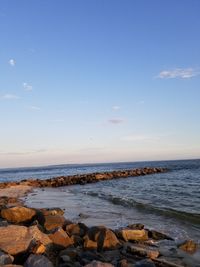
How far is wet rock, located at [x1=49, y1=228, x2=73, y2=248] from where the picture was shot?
8.49 metres

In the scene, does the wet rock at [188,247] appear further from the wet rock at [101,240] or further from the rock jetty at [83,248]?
the wet rock at [101,240]

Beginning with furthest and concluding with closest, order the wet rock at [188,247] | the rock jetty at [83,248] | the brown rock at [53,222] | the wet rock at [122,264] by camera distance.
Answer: the brown rock at [53,222], the wet rock at [188,247], the rock jetty at [83,248], the wet rock at [122,264]

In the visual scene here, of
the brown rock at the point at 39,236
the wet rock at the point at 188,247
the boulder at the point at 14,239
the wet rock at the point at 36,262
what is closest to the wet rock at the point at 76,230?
the brown rock at the point at 39,236

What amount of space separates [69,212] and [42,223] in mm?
5438

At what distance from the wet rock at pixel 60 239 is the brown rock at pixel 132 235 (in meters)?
1.66

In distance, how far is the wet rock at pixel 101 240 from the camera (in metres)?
8.73

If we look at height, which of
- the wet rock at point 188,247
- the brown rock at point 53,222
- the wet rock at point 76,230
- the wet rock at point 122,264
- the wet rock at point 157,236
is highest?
the brown rock at point 53,222

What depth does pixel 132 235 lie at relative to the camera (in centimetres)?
981

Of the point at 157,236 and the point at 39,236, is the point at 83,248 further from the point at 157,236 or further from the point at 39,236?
the point at 157,236

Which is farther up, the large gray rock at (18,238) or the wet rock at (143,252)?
the large gray rock at (18,238)

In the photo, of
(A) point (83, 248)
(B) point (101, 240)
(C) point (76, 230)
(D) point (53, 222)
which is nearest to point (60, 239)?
(A) point (83, 248)

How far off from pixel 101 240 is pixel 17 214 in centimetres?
377

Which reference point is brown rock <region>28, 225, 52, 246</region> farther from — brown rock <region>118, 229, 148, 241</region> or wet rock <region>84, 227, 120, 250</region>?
brown rock <region>118, 229, 148, 241</region>

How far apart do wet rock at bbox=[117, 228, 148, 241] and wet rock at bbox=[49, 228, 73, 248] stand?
5.40 feet
